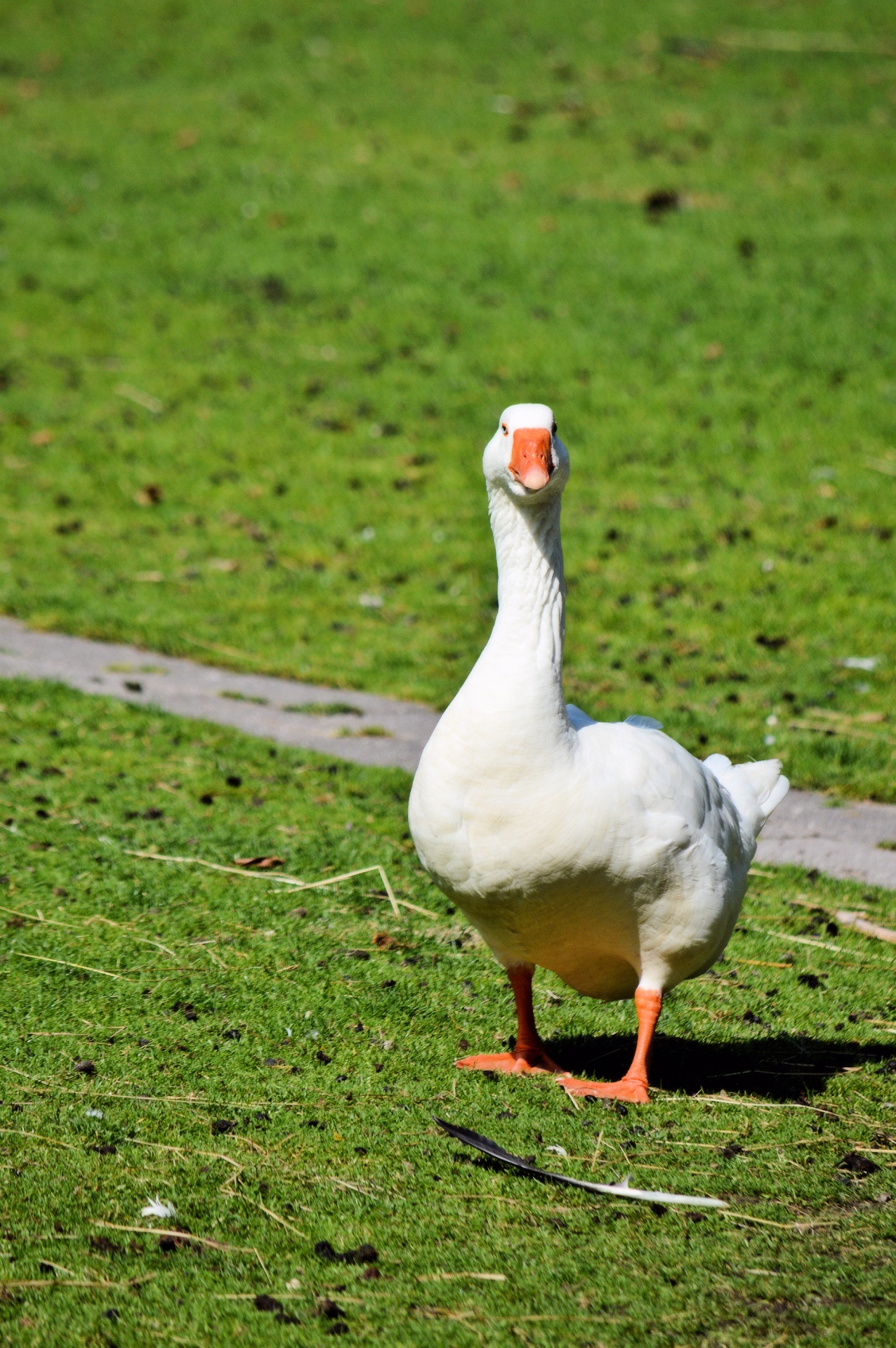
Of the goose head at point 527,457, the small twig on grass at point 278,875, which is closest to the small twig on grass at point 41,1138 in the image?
the small twig on grass at point 278,875

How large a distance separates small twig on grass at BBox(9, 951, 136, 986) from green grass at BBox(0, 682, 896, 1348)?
0.03 feet

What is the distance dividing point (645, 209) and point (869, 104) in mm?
4523

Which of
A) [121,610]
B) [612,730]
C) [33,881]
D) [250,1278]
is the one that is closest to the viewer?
[250,1278]

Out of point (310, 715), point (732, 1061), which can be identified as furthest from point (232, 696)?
point (732, 1061)

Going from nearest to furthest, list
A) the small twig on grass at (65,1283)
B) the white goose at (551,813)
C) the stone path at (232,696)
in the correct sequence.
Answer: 1. the small twig on grass at (65,1283)
2. the white goose at (551,813)
3. the stone path at (232,696)

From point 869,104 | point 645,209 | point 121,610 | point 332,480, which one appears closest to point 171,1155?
point 121,610

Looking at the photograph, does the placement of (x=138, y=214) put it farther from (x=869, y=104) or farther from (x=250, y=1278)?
(x=250, y=1278)

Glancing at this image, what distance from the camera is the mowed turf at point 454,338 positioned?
33.5 feet

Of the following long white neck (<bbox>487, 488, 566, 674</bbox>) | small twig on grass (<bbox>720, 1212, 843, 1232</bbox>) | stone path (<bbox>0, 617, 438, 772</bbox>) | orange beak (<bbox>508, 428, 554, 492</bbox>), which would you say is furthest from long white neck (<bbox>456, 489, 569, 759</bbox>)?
stone path (<bbox>0, 617, 438, 772</bbox>)

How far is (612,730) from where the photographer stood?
4715mm

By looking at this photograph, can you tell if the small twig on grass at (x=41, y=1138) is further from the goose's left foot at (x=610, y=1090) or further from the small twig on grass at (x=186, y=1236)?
the goose's left foot at (x=610, y=1090)

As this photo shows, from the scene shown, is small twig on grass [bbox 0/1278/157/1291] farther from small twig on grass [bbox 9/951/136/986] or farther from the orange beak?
the orange beak

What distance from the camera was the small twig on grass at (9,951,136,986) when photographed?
17.9 ft

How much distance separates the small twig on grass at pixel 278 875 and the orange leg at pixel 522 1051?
1362 millimetres
